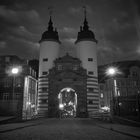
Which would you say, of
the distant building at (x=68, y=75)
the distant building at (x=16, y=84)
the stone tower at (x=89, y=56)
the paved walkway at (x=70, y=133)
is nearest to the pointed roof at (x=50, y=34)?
the distant building at (x=68, y=75)

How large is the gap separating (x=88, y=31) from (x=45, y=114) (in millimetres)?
27076

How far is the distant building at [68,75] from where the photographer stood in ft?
149

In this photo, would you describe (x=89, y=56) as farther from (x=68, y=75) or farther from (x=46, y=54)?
(x=46, y=54)

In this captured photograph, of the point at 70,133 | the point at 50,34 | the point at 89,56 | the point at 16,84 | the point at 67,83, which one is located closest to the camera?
the point at 70,133

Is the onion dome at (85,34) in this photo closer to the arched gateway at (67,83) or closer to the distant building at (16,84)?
the arched gateway at (67,83)

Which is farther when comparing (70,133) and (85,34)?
(85,34)

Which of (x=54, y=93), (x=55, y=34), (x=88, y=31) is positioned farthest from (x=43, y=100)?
(x=88, y=31)

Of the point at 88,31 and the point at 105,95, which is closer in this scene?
the point at 88,31

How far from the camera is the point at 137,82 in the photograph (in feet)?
183

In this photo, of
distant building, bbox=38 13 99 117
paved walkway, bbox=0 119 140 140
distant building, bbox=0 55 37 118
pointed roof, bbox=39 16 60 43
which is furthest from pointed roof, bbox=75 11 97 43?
paved walkway, bbox=0 119 140 140

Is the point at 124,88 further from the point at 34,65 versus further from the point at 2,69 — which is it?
the point at 2,69

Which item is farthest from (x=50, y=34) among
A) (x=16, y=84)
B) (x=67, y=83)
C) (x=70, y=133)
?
(x=70, y=133)

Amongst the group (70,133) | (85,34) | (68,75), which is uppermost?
(85,34)

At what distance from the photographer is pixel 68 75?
154ft
